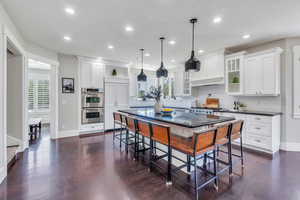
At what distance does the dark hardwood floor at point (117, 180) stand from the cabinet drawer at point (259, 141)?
0.32 meters

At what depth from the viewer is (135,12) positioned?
2.51 m

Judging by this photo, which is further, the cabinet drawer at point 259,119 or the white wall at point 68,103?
the white wall at point 68,103

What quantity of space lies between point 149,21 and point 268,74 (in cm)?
323

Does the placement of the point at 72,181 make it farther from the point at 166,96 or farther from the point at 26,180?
the point at 166,96

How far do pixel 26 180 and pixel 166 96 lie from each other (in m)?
5.62

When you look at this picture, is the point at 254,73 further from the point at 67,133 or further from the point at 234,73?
the point at 67,133

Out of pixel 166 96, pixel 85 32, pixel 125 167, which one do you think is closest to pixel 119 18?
pixel 85 32

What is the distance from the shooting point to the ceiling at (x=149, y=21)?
230 centimetres

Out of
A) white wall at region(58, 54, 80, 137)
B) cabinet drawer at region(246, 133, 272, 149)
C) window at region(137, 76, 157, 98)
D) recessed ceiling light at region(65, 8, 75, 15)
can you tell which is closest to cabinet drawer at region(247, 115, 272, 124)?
cabinet drawer at region(246, 133, 272, 149)

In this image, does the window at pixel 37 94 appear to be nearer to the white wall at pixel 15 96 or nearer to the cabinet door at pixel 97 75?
the cabinet door at pixel 97 75

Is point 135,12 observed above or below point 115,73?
above

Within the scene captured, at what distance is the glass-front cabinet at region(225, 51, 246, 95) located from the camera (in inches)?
164

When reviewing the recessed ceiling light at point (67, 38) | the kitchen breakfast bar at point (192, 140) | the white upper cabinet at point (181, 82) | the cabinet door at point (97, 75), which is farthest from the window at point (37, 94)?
the white upper cabinet at point (181, 82)

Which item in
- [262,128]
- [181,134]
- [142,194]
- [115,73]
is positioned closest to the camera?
[142,194]
